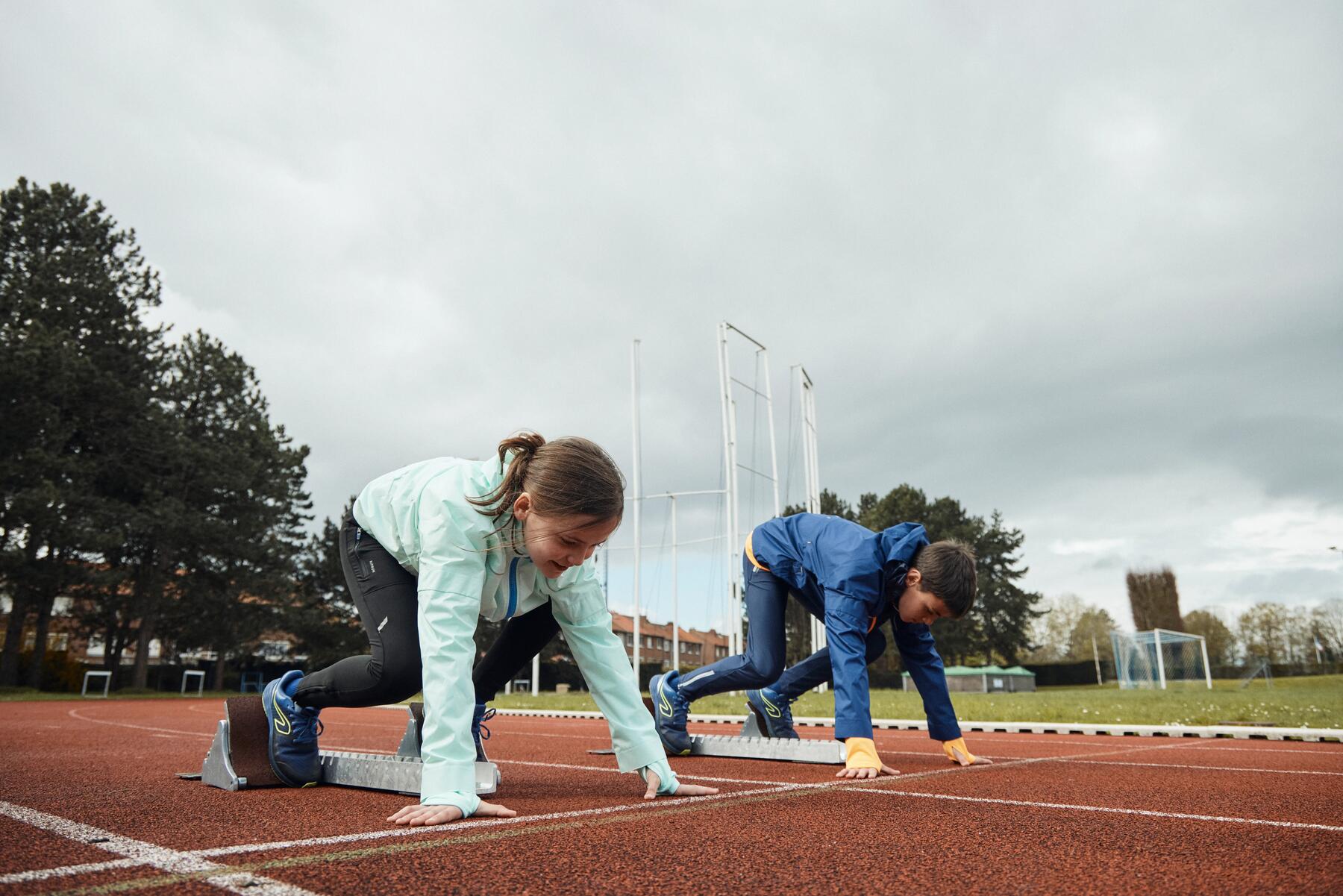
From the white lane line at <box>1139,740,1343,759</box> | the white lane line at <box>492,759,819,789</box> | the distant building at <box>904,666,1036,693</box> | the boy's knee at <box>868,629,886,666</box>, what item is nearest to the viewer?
the white lane line at <box>492,759,819,789</box>

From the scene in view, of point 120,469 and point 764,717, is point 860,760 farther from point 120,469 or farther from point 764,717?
point 120,469

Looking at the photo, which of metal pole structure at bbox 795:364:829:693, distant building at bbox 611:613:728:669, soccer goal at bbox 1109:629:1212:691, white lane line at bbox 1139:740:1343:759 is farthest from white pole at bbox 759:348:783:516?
distant building at bbox 611:613:728:669

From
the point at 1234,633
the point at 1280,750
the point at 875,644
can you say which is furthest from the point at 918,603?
the point at 1234,633

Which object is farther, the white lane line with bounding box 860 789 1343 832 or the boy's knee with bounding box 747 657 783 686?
the boy's knee with bounding box 747 657 783 686

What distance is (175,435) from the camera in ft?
89.5

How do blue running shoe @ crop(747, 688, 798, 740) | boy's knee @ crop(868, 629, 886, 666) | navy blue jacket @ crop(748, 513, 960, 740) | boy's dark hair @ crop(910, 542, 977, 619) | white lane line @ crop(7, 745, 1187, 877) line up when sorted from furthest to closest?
1. blue running shoe @ crop(747, 688, 798, 740)
2. boy's knee @ crop(868, 629, 886, 666)
3. boy's dark hair @ crop(910, 542, 977, 619)
4. navy blue jacket @ crop(748, 513, 960, 740)
5. white lane line @ crop(7, 745, 1187, 877)

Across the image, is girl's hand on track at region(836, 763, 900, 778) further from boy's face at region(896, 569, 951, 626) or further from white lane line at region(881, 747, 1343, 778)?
white lane line at region(881, 747, 1343, 778)

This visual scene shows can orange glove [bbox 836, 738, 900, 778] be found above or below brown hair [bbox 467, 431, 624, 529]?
below

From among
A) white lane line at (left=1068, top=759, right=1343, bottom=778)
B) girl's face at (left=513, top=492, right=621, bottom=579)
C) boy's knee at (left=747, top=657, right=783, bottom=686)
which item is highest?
girl's face at (left=513, top=492, right=621, bottom=579)

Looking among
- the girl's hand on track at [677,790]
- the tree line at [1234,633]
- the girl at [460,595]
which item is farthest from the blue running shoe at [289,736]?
the tree line at [1234,633]

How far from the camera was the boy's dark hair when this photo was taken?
4.27 meters

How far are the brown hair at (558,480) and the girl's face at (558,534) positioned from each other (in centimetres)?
2

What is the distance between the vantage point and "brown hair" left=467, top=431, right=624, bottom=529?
268cm

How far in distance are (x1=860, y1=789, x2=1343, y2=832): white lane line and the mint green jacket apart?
97 centimetres
